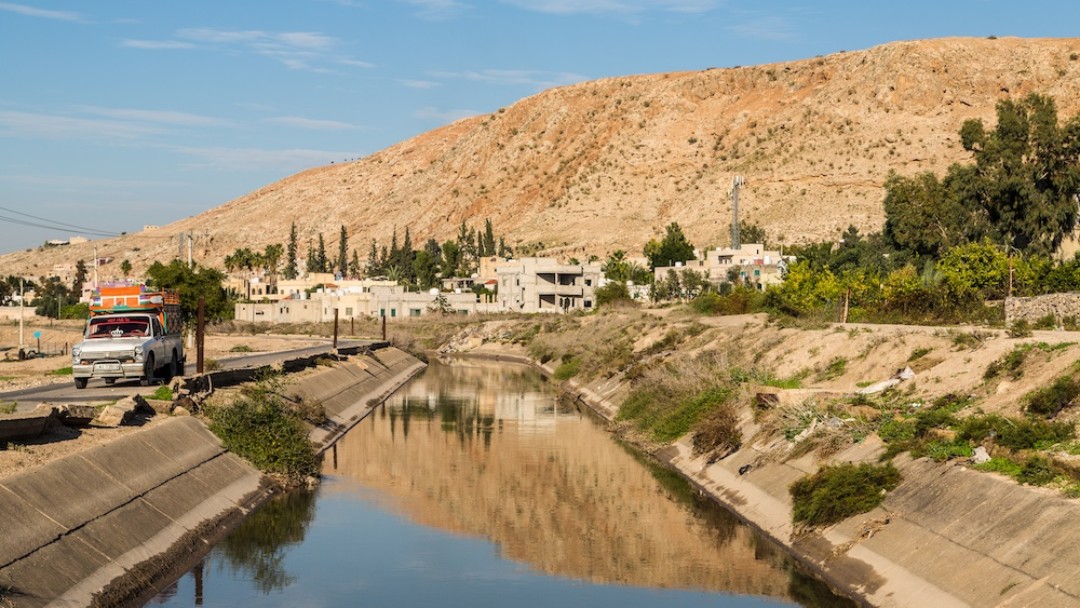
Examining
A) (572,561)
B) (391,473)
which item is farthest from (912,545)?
(391,473)

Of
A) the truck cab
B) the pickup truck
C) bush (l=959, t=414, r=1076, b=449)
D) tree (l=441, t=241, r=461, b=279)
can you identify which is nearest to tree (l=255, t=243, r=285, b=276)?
tree (l=441, t=241, r=461, b=279)

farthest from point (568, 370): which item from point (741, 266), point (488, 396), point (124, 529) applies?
point (124, 529)

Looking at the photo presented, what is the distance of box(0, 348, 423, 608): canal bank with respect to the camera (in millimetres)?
20062

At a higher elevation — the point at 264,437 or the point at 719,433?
the point at 264,437

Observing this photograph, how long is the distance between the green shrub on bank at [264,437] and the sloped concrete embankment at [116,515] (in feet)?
6.33

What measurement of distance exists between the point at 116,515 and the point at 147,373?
16771 mm

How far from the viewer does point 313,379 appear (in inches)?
2281

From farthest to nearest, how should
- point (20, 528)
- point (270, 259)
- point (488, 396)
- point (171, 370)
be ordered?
point (270, 259), point (488, 396), point (171, 370), point (20, 528)

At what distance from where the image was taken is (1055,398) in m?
27.9

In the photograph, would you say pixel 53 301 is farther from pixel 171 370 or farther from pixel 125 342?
pixel 125 342

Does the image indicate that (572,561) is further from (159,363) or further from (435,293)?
(435,293)

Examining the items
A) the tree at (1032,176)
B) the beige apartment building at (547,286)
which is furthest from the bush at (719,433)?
the beige apartment building at (547,286)

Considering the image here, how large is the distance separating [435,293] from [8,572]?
122 m

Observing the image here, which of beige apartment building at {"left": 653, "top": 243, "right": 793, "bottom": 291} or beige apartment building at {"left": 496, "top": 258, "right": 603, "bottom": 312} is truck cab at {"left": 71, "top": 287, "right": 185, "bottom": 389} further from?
beige apartment building at {"left": 496, "top": 258, "right": 603, "bottom": 312}
